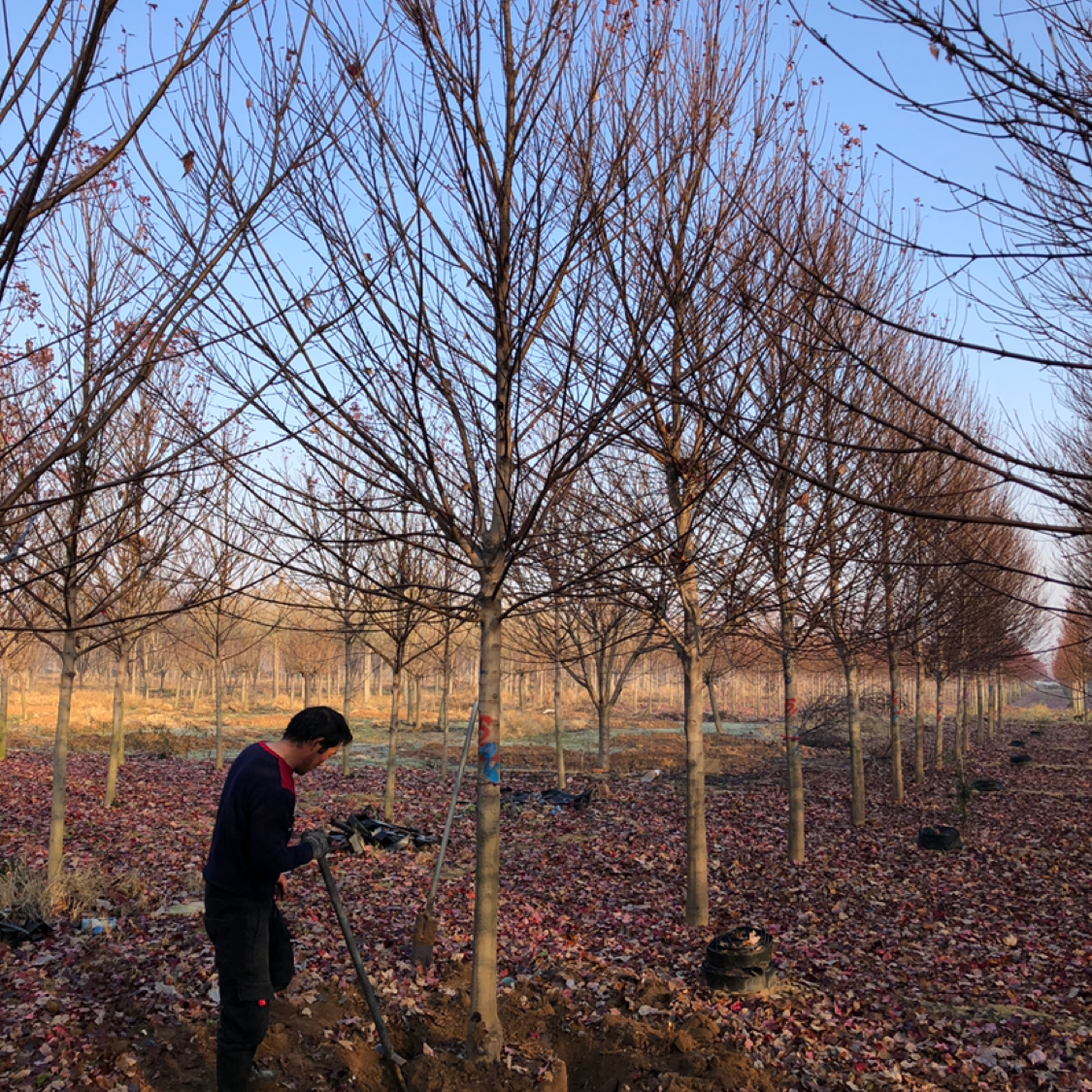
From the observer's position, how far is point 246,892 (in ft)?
11.3

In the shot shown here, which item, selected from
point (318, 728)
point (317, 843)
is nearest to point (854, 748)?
point (317, 843)

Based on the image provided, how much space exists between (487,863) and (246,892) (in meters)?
1.08

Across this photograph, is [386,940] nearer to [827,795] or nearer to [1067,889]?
[1067,889]

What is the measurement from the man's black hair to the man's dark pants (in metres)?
0.68

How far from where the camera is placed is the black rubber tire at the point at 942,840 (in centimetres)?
985

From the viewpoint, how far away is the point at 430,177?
3818mm

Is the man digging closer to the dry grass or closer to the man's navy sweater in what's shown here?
the man's navy sweater

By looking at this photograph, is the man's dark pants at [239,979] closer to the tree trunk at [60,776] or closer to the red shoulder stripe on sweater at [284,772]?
the red shoulder stripe on sweater at [284,772]

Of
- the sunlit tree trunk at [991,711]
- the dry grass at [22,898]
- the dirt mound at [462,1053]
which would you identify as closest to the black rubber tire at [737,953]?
the dirt mound at [462,1053]

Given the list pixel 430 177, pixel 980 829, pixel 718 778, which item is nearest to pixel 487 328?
pixel 430 177

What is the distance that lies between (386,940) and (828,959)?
324cm

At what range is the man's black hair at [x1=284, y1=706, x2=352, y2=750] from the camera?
3594 mm

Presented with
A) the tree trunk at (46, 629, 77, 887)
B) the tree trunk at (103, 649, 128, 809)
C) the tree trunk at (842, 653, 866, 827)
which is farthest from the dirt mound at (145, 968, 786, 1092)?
the tree trunk at (103, 649, 128, 809)

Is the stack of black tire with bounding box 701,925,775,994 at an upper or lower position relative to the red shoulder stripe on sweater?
lower
